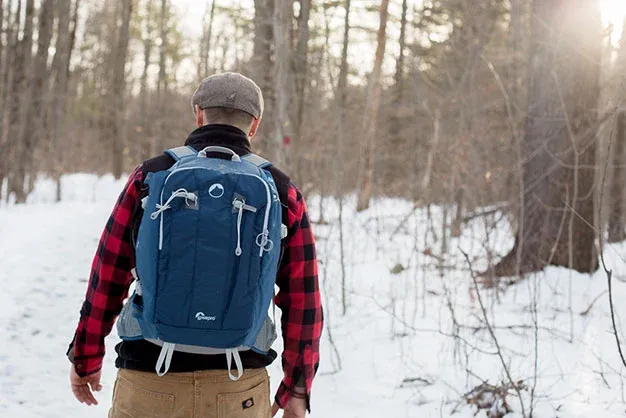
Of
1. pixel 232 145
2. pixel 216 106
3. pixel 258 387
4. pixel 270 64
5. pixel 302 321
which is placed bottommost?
pixel 258 387

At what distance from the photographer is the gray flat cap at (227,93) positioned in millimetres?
1882

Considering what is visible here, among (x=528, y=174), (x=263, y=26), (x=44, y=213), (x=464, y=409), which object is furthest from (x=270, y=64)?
(x=464, y=409)

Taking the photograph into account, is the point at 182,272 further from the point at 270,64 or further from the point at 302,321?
the point at 270,64

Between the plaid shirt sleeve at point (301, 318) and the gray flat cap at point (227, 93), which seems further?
the plaid shirt sleeve at point (301, 318)

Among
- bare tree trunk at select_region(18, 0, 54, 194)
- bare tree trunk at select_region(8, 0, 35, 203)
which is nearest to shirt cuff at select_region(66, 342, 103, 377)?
bare tree trunk at select_region(8, 0, 35, 203)

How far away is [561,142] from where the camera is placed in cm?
671

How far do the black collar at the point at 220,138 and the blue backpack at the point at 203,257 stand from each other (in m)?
0.13

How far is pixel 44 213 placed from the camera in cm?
1184

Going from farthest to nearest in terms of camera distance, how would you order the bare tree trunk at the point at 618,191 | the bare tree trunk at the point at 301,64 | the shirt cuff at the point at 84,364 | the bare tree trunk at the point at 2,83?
the bare tree trunk at the point at 2,83 < the bare tree trunk at the point at 301,64 < the bare tree trunk at the point at 618,191 < the shirt cuff at the point at 84,364

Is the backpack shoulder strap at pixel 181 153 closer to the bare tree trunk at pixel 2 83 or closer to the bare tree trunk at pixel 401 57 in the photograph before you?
the bare tree trunk at pixel 2 83

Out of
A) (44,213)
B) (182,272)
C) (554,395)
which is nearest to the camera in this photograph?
(182,272)

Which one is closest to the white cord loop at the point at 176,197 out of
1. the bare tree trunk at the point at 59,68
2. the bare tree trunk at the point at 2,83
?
the bare tree trunk at the point at 2,83

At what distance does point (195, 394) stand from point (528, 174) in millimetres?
5951

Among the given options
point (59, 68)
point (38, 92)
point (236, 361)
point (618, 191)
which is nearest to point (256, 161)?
point (236, 361)
